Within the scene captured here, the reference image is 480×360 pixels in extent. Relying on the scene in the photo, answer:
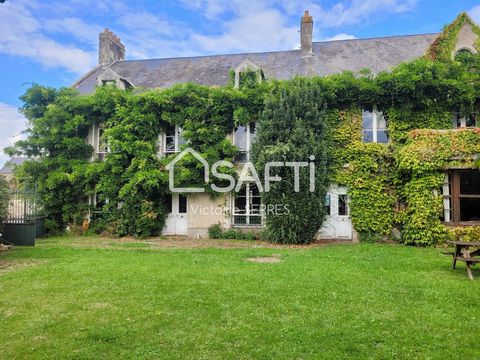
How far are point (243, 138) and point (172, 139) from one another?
11.5 ft

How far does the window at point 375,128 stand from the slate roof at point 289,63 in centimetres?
315

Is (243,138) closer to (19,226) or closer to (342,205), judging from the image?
(342,205)

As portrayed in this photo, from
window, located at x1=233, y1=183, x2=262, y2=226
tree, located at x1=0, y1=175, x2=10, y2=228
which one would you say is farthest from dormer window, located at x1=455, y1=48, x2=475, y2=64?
tree, located at x1=0, y1=175, x2=10, y2=228

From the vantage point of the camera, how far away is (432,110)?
48.3 ft

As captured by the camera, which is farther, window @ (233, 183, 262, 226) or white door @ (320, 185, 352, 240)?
window @ (233, 183, 262, 226)

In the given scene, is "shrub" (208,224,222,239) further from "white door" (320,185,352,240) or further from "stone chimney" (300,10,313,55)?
"stone chimney" (300,10,313,55)

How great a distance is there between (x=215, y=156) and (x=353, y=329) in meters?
11.6

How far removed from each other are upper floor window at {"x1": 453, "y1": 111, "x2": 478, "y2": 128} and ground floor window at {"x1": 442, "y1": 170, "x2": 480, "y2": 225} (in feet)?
8.38

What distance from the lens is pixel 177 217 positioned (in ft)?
55.9

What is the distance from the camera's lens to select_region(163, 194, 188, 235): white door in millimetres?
16953

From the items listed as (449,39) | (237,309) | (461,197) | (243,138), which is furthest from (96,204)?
(449,39)

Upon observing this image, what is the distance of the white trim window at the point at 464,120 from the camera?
48.5ft

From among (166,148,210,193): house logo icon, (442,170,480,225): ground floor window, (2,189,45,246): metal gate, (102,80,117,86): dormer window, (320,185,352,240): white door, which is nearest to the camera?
(2,189,45,246): metal gate

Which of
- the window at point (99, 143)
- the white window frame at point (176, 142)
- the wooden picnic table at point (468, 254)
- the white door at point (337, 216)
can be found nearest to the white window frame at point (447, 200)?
the white door at point (337, 216)
